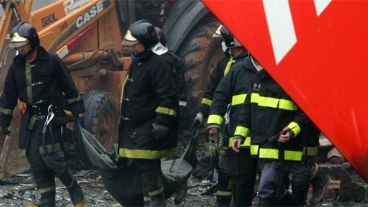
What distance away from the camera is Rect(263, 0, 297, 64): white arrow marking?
15.8 feet

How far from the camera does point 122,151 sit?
7.24 metres

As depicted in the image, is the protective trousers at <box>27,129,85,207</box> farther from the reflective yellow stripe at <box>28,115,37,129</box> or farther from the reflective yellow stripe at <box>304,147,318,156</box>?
the reflective yellow stripe at <box>304,147,318,156</box>

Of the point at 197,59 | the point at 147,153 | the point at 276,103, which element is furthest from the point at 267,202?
the point at 197,59

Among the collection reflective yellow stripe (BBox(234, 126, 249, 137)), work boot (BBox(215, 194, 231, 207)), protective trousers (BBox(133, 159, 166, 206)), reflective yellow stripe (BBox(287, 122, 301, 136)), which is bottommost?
work boot (BBox(215, 194, 231, 207))

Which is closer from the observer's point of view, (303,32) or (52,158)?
(303,32)

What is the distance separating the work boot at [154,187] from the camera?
23.3 feet

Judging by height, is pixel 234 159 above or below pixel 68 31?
below

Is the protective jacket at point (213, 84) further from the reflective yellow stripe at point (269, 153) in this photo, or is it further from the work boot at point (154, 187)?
the reflective yellow stripe at point (269, 153)

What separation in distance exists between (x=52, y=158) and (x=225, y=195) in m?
1.51

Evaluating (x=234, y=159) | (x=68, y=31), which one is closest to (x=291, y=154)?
(x=234, y=159)

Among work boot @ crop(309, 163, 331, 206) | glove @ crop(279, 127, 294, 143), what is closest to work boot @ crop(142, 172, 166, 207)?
work boot @ crop(309, 163, 331, 206)

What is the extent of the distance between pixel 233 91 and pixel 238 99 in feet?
0.24

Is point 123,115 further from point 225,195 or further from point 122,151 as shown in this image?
point 225,195

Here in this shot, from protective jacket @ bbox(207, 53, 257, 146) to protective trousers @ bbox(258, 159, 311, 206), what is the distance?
0.65 m
